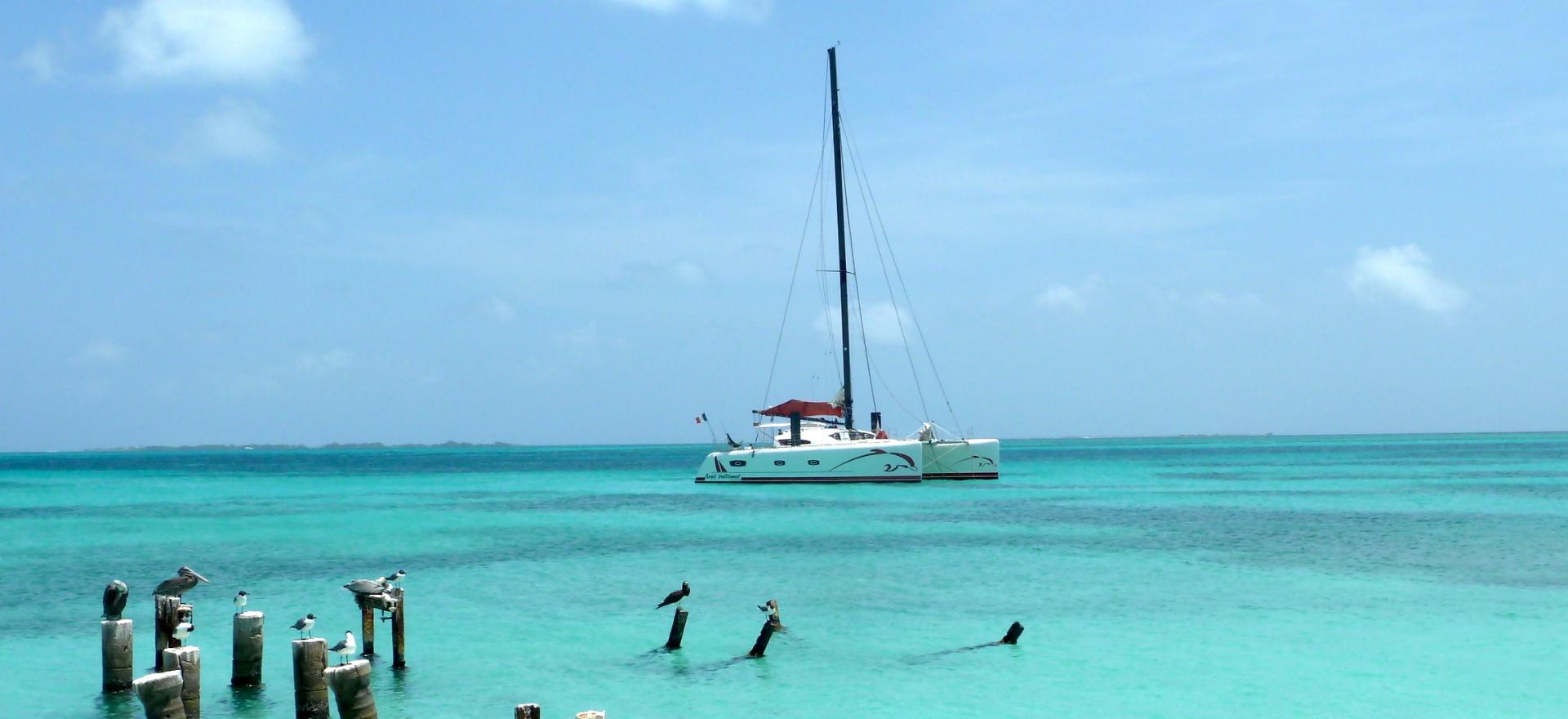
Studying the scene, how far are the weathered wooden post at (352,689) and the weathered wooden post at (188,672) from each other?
5.17 feet

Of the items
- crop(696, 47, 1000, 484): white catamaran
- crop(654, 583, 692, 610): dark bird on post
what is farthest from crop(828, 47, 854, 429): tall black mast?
crop(654, 583, 692, 610): dark bird on post

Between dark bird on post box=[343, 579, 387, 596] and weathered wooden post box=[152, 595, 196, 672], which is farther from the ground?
dark bird on post box=[343, 579, 387, 596]

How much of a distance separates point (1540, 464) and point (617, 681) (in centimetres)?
9124

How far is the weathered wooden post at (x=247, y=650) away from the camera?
43.7 ft

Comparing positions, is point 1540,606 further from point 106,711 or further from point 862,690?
point 106,711

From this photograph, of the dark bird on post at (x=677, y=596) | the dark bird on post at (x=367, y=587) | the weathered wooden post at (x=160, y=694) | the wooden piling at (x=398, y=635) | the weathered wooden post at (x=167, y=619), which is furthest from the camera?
the dark bird on post at (x=677, y=596)

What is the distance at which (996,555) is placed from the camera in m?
26.0

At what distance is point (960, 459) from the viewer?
54.2m

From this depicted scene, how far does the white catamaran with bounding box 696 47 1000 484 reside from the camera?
48719mm

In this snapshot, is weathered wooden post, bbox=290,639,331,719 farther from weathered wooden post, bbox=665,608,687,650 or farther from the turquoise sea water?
weathered wooden post, bbox=665,608,687,650

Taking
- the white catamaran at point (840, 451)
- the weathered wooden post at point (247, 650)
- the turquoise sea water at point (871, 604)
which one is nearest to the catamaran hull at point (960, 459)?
the white catamaran at point (840, 451)

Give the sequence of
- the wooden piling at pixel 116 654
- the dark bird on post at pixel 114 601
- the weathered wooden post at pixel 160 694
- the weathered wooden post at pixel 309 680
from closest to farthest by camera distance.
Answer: the weathered wooden post at pixel 160 694, the weathered wooden post at pixel 309 680, the wooden piling at pixel 116 654, the dark bird on post at pixel 114 601

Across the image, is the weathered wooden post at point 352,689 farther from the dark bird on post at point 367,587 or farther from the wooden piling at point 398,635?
the wooden piling at point 398,635

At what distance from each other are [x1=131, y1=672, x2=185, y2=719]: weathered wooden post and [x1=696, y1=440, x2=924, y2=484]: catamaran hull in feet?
125
